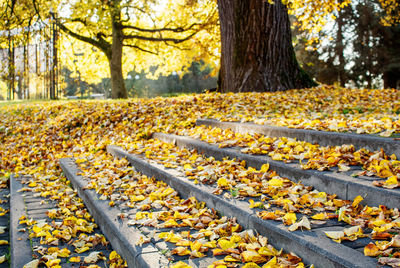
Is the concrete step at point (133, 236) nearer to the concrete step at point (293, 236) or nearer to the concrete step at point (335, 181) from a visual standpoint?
the concrete step at point (293, 236)

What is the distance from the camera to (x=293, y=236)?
2266 mm

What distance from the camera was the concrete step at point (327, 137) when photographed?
10.4 feet

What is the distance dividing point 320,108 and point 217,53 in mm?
10474

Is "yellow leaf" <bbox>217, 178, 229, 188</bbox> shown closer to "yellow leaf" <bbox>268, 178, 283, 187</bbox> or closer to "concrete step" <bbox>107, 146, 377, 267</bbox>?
"concrete step" <bbox>107, 146, 377, 267</bbox>

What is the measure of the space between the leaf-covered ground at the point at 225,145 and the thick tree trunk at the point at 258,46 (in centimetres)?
99

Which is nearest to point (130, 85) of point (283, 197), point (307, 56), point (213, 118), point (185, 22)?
point (307, 56)

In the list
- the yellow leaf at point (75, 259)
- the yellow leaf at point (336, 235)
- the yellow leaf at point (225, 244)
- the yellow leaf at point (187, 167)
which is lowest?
the yellow leaf at point (75, 259)

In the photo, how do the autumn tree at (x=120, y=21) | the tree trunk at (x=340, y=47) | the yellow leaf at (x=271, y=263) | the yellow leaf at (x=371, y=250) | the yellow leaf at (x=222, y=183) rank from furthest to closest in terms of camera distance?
1. the tree trunk at (x=340, y=47)
2. the autumn tree at (x=120, y=21)
3. the yellow leaf at (x=222, y=183)
4. the yellow leaf at (x=271, y=263)
5. the yellow leaf at (x=371, y=250)

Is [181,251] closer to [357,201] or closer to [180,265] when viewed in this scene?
[180,265]

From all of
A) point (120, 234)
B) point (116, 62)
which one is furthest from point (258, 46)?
point (116, 62)

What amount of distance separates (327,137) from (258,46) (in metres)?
5.28

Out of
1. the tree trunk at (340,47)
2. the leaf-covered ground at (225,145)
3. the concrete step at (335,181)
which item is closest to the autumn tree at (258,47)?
the leaf-covered ground at (225,145)

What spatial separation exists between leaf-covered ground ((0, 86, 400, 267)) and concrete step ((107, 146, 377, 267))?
75 mm

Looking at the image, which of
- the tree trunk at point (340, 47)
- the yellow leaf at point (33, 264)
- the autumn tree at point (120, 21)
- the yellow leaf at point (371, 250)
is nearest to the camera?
the yellow leaf at point (371, 250)
